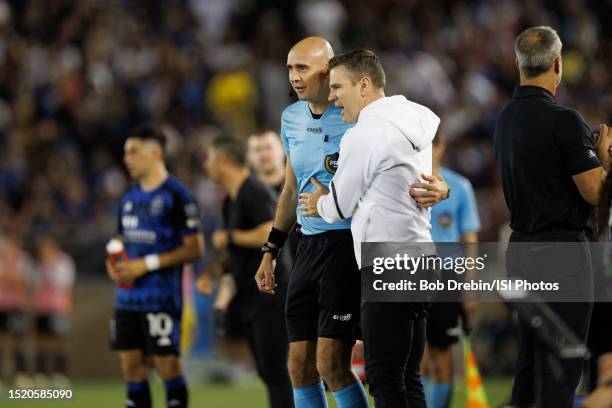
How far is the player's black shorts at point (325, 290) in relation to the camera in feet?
22.5

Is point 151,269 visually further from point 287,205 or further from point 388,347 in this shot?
point 388,347

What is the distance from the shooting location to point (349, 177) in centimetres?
629

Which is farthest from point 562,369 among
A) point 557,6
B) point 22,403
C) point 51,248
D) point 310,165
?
point 557,6

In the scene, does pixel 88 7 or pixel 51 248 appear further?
pixel 88 7

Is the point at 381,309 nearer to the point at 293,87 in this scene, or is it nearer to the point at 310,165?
the point at 310,165

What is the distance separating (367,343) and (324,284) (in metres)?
0.73

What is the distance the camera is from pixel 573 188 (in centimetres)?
658

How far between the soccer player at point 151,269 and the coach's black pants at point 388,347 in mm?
3006

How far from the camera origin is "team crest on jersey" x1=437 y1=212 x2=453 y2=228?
9.52 m

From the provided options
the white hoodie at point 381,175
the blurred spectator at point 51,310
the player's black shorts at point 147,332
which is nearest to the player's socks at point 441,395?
the player's black shorts at point 147,332

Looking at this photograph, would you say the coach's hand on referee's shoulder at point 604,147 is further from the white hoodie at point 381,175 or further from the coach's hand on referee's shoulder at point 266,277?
the coach's hand on referee's shoulder at point 266,277

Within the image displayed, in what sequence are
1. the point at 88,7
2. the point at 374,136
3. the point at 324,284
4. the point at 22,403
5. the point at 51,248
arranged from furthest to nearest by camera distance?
the point at 88,7, the point at 51,248, the point at 22,403, the point at 324,284, the point at 374,136

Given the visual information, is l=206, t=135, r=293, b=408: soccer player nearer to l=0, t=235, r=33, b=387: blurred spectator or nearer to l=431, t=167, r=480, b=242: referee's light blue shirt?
l=431, t=167, r=480, b=242: referee's light blue shirt

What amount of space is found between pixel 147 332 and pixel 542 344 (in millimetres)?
3676
